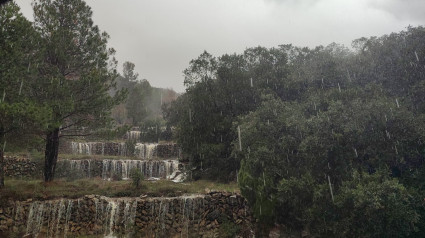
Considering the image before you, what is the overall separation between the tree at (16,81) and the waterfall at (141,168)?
43.3ft

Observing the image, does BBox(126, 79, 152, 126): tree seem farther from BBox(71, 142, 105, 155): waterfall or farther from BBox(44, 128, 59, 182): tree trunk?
BBox(44, 128, 59, 182): tree trunk

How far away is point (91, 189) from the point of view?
67.1 feet

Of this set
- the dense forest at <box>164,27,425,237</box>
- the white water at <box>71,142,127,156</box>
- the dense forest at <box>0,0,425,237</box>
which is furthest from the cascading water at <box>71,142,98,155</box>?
the dense forest at <box>0,0,425,237</box>

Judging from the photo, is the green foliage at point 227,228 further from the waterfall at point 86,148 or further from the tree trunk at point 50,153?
the waterfall at point 86,148

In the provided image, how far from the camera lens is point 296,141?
62.8 ft

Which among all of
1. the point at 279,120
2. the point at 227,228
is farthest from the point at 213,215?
the point at 279,120

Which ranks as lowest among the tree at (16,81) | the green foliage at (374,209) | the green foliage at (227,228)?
the green foliage at (227,228)

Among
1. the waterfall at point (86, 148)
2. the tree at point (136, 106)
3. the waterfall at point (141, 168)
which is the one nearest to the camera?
the waterfall at point (141, 168)

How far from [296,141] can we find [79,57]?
15.7m

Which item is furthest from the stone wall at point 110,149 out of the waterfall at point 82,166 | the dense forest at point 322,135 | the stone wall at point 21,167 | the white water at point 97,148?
the dense forest at point 322,135

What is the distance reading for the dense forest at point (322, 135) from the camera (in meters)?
15.5

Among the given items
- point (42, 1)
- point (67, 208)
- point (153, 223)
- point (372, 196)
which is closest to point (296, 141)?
point (372, 196)

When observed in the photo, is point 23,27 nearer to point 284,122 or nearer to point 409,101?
point 284,122

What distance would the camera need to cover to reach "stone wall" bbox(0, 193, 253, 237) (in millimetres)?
17641
